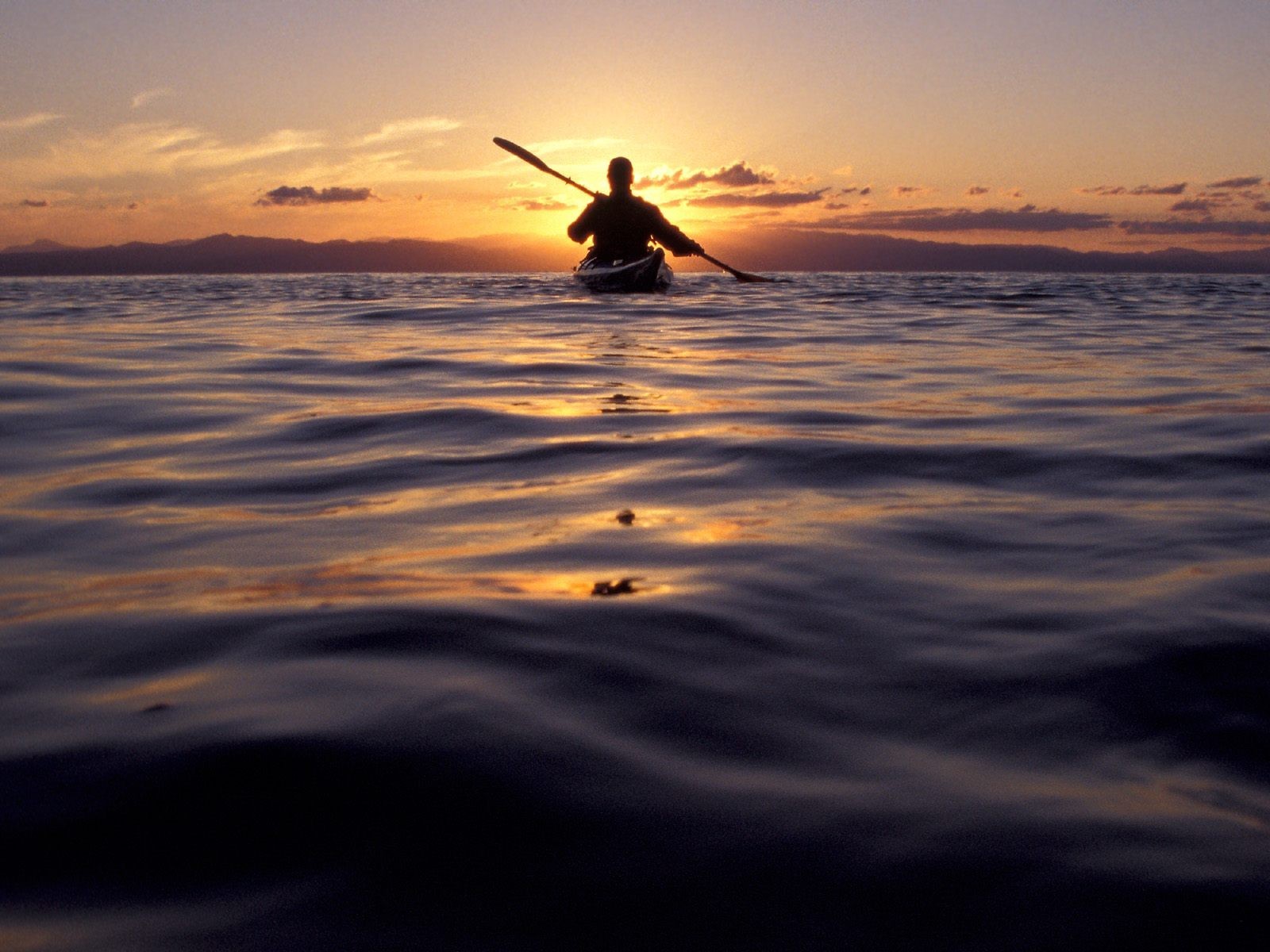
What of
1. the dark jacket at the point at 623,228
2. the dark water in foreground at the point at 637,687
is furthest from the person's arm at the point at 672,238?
the dark water in foreground at the point at 637,687

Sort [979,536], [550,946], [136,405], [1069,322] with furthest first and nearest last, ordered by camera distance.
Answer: [1069,322]
[136,405]
[979,536]
[550,946]

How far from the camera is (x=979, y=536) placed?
2900 mm

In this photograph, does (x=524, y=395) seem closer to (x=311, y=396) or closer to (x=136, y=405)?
(x=311, y=396)

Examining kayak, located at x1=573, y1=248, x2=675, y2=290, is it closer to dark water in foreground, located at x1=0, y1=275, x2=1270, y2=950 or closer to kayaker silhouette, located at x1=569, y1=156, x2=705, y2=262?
kayaker silhouette, located at x1=569, y1=156, x2=705, y2=262

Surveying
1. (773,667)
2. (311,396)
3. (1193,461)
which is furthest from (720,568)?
(311,396)

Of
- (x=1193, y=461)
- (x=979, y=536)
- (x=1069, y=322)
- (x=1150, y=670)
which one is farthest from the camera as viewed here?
(x=1069, y=322)

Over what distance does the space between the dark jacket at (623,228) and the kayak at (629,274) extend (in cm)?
24

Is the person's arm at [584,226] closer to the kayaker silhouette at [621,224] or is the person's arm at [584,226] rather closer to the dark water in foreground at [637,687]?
the kayaker silhouette at [621,224]

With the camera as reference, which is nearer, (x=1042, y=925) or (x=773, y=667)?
(x=1042, y=925)

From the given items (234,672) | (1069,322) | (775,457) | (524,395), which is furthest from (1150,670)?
(1069,322)

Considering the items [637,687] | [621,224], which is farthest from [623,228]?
[637,687]

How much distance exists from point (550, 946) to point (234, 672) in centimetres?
102

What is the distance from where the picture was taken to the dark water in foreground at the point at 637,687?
4.02ft

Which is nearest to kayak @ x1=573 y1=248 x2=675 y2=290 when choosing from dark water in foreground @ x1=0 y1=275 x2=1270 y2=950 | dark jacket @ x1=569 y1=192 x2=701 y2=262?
dark jacket @ x1=569 y1=192 x2=701 y2=262
